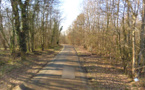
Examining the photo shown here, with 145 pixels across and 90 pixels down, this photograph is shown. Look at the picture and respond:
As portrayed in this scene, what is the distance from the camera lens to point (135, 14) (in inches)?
274

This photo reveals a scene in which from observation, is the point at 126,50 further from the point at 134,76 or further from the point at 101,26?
the point at 101,26

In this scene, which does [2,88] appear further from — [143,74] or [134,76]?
[143,74]

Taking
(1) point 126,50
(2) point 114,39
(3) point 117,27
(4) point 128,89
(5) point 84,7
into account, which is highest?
(5) point 84,7

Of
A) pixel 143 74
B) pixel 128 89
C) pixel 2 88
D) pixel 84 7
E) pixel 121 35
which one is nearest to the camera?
pixel 2 88

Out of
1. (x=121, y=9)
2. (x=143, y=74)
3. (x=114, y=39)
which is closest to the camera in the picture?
(x=143, y=74)

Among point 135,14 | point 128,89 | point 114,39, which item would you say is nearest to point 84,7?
point 114,39

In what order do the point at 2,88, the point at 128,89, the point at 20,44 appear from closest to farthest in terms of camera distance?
the point at 2,88 < the point at 128,89 < the point at 20,44

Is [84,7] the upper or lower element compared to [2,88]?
upper

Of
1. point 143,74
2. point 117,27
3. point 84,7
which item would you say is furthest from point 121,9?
point 84,7

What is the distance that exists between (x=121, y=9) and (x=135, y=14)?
2.12 metres

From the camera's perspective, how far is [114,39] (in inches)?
403

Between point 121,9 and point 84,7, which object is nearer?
point 121,9

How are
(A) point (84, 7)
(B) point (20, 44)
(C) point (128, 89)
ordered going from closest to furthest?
(C) point (128, 89), (B) point (20, 44), (A) point (84, 7)

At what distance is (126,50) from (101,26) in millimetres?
3351
